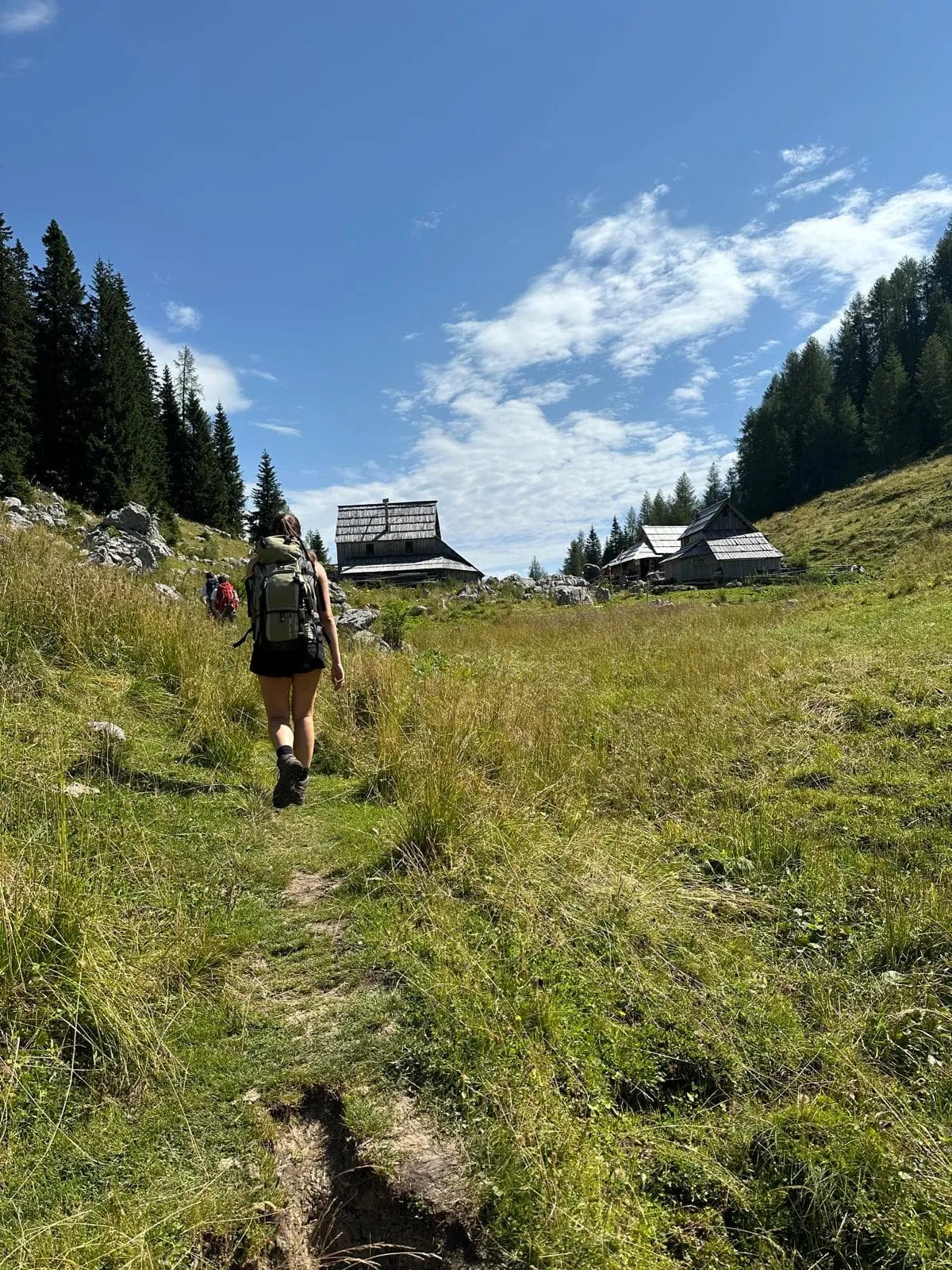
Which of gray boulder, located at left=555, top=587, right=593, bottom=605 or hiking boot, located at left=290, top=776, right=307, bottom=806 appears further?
gray boulder, located at left=555, top=587, right=593, bottom=605

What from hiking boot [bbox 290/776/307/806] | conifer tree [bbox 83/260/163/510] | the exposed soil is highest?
conifer tree [bbox 83/260/163/510]

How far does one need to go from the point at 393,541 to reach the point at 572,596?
16.4m

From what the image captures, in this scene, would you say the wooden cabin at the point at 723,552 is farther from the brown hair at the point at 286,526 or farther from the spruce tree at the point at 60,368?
the brown hair at the point at 286,526

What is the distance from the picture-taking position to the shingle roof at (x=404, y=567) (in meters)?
39.4

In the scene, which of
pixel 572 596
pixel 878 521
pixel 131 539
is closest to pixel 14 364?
pixel 131 539

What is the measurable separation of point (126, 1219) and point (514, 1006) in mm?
1346

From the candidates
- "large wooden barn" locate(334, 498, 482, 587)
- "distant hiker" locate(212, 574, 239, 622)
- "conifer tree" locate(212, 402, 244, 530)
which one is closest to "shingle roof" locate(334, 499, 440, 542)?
"large wooden barn" locate(334, 498, 482, 587)

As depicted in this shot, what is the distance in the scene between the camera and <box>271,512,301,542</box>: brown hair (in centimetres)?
483

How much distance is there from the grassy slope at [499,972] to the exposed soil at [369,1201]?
0.09 m

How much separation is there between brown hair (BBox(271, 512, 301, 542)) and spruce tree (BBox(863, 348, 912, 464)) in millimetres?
75615

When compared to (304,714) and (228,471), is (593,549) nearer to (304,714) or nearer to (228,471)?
(228,471)

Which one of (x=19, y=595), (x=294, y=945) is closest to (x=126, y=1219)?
(x=294, y=945)

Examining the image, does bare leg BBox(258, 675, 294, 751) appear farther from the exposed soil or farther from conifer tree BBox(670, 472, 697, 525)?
conifer tree BBox(670, 472, 697, 525)

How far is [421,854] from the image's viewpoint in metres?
3.63
